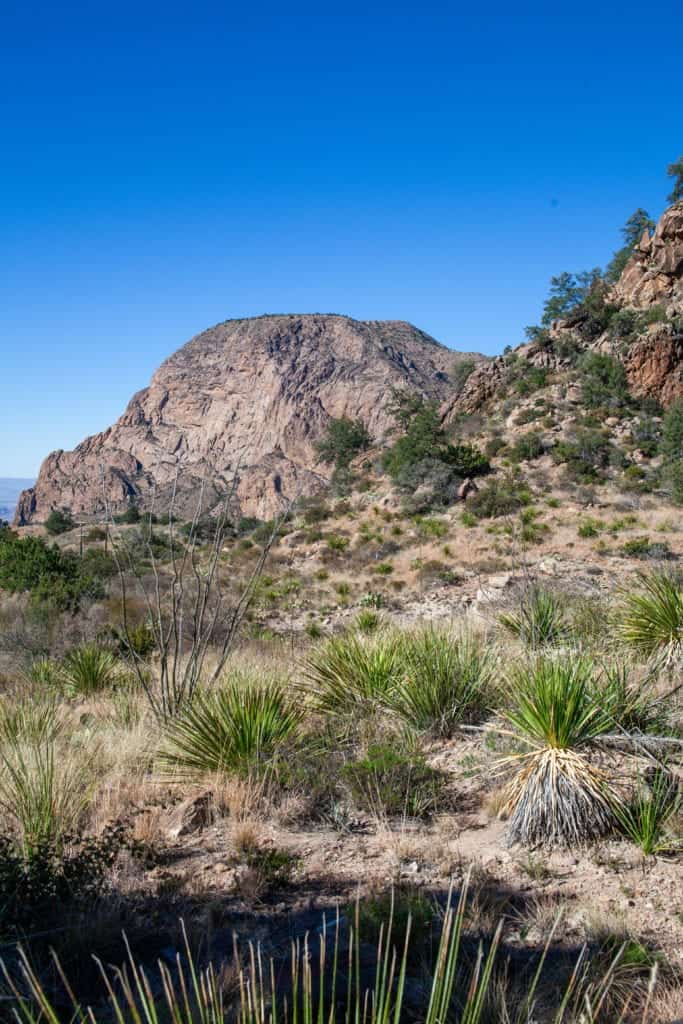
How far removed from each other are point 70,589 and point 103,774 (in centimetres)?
1193

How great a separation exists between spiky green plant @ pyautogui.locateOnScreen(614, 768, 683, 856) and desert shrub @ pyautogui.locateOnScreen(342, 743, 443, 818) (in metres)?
1.23

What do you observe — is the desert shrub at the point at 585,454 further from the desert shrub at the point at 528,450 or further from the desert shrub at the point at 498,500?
the desert shrub at the point at 498,500

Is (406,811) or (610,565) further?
(610,565)

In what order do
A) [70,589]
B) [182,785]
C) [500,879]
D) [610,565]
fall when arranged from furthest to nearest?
[610,565] → [70,589] → [182,785] → [500,879]

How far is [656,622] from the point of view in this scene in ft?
23.8

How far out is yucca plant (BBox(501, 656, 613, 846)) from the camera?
404cm

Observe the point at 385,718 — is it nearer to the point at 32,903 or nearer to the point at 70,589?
the point at 32,903

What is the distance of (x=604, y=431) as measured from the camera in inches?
1232

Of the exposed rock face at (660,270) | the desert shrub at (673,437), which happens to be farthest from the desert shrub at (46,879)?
the exposed rock face at (660,270)

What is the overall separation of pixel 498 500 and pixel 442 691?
805 inches

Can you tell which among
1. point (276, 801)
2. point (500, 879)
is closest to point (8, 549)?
point (276, 801)

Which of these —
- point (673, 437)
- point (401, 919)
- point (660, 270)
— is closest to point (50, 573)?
point (401, 919)

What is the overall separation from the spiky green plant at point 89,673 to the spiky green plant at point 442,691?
4.76 metres

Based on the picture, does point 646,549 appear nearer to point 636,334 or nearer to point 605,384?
point 605,384
